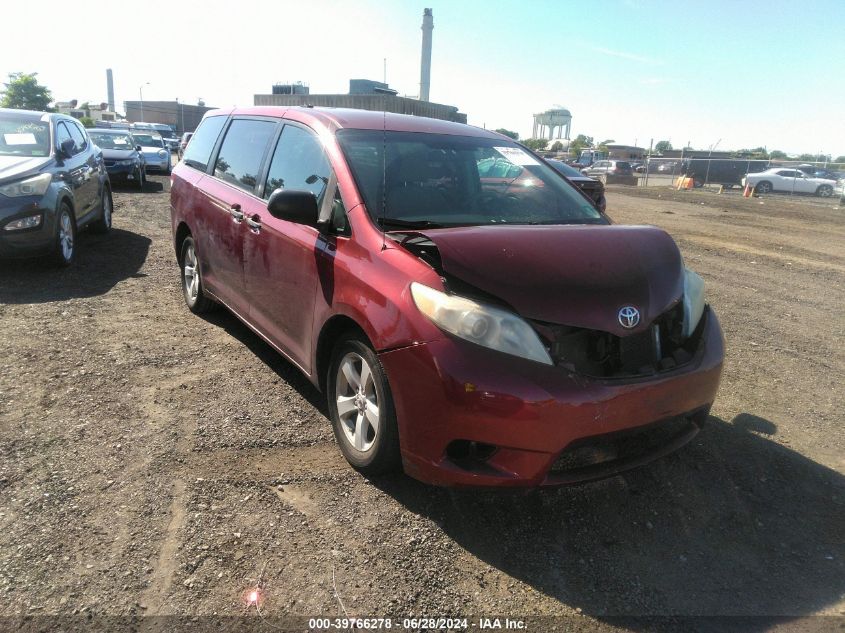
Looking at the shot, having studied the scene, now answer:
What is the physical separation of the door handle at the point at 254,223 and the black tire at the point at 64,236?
3853 mm

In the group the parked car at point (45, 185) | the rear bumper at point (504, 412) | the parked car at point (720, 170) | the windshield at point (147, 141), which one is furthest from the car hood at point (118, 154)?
the parked car at point (720, 170)

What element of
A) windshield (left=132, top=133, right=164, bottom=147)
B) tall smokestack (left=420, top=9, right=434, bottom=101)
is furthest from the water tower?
windshield (left=132, top=133, right=164, bottom=147)

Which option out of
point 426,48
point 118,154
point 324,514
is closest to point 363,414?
point 324,514

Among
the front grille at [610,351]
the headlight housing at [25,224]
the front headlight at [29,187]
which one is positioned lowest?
the headlight housing at [25,224]

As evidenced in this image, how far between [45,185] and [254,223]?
4009 mm

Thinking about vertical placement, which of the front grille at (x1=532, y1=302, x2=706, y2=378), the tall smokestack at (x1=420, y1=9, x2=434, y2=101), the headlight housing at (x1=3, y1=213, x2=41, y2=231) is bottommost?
the headlight housing at (x1=3, y1=213, x2=41, y2=231)

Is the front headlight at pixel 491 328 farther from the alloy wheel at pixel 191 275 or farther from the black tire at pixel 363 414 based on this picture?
the alloy wheel at pixel 191 275

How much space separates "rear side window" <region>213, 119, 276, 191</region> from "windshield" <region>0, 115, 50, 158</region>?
3733 mm

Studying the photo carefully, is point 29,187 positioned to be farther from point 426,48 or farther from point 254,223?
point 426,48

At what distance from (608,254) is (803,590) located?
63.6 inches

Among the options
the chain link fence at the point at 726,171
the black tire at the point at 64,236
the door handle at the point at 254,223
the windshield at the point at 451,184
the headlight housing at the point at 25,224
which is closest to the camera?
the windshield at the point at 451,184

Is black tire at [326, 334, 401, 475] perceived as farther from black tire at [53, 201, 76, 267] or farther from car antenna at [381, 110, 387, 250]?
black tire at [53, 201, 76, 267]

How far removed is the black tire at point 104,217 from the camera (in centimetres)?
905

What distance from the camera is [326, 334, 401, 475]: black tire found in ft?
9.25
